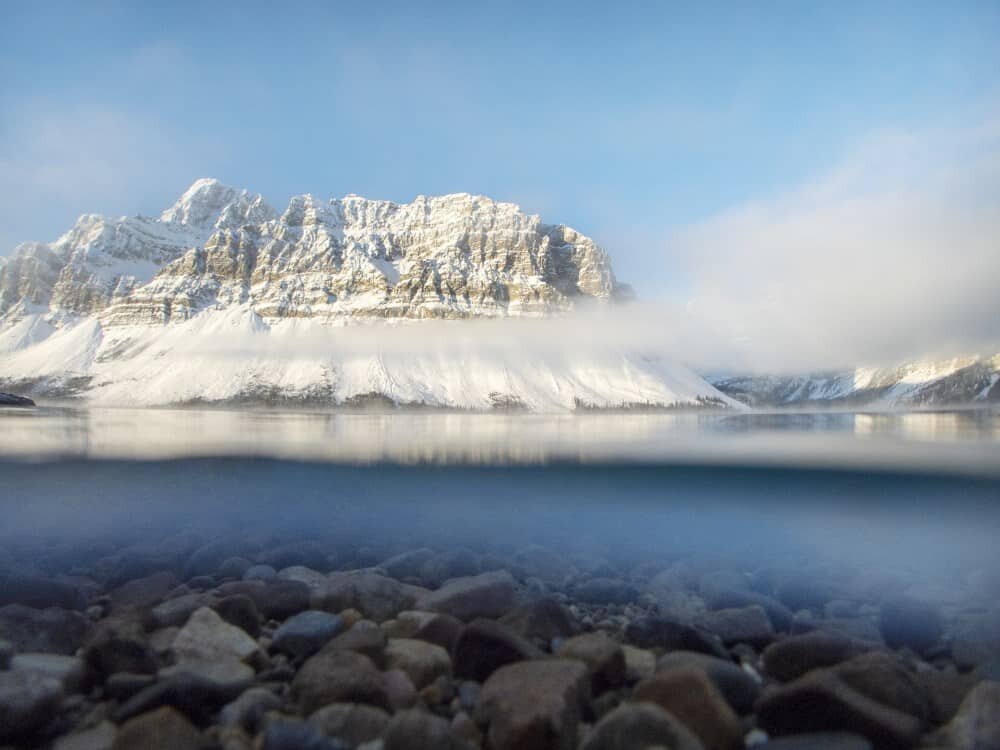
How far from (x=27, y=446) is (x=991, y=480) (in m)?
58.6

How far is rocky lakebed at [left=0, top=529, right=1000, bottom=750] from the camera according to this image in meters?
6.29

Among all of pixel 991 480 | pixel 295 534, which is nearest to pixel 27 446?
pixel 295 534

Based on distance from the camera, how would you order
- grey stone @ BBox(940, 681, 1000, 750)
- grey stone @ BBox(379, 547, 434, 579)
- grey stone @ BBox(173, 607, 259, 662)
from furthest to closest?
grey stone @ BBox(379, 547, 434, 579)
grey stone @ BBox(173, 607, 259, 662)
grey stone @ BBox(940, 681, 1000, 750)

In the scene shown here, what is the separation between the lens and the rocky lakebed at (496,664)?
20.6 feet

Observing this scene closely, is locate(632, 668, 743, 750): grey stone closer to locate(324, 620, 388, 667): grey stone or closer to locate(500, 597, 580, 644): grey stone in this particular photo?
locate(500, 597, 580, 644): grey stone

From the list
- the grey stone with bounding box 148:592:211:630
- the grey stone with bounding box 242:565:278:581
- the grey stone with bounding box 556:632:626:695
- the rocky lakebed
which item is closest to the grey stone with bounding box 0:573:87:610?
the rocky lakebed

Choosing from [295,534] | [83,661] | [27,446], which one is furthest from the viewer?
[27,446]

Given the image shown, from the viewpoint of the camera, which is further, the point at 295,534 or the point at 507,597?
the point at 295,534

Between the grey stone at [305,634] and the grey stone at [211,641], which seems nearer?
the grey stone at [211,641]

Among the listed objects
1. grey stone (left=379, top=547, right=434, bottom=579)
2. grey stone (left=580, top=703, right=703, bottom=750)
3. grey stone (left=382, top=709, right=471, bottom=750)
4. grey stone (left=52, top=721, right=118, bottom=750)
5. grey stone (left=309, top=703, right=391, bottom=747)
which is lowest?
grey stone (left=379, top=547, right=434, bottom=579)

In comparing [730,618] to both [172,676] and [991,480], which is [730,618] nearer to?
[172,676]

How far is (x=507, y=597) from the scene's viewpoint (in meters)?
10.7

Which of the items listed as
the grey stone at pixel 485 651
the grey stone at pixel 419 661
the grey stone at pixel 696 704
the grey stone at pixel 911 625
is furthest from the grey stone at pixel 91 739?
the grey stone at pixel 911 625

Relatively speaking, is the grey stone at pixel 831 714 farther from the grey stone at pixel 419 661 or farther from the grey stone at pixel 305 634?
the grey stone at pixel 305 634
